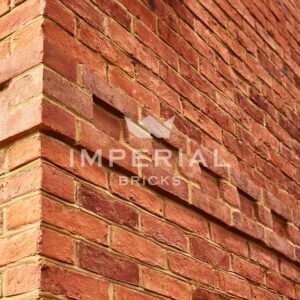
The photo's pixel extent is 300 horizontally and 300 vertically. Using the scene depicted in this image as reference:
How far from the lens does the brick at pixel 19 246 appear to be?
1.37 m

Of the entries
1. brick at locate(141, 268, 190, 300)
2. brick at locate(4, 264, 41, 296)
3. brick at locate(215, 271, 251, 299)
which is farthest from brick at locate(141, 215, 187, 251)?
brick at locate(4, 264, 41, 296)

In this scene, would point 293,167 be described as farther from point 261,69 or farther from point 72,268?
point 72,268

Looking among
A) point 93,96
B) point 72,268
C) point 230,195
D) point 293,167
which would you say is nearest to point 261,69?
point 293,167

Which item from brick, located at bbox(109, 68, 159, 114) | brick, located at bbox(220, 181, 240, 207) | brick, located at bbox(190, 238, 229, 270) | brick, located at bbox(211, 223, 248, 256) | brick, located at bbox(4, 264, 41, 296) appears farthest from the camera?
brick, located at bbox(220, 181, 240, 207)

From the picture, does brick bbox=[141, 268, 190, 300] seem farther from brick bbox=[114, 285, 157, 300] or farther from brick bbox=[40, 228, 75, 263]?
brick bbox=[40, 228, 75, 263]

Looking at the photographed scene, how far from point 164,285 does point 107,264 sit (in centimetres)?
26

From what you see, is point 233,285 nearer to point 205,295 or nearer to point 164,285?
point 205,295

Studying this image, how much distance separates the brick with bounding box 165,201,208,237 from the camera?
184cm

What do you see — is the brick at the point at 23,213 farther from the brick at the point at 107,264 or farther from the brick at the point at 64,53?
the brick at the point at 64,53

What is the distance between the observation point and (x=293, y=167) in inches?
110

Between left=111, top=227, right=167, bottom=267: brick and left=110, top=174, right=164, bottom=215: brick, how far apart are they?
0.11 metres

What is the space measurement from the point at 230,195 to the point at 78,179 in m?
0.83

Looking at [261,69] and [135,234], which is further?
[261,69]

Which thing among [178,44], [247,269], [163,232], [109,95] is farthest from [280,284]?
[109,95]
